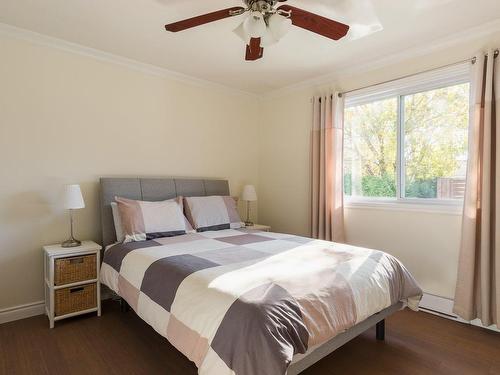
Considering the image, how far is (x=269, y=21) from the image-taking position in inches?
71.2

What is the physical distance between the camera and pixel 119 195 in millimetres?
2969

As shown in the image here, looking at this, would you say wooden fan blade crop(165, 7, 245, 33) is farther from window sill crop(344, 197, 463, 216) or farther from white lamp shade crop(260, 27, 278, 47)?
window sill crop(344, 197, 463, 216)

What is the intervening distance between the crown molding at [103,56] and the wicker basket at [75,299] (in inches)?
84.3

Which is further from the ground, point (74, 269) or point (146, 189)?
point (146, 189)

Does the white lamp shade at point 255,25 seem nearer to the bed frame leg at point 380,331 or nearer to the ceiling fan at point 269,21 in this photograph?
the ceiling fan at point 269,21

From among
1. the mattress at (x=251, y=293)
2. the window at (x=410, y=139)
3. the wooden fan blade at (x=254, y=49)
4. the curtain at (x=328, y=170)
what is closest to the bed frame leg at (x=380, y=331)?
the mattress at (x=251, y=293)

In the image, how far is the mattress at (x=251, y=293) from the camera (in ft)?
4.25

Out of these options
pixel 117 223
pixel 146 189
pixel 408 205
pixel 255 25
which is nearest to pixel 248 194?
pixel 146 189

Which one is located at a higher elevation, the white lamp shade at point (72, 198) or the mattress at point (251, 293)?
the white lamp shade at point (72, 198)

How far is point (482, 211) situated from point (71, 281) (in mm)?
3360

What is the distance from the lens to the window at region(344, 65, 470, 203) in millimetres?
2748

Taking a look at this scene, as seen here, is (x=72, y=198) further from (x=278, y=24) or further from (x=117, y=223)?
(x=278, y=24)

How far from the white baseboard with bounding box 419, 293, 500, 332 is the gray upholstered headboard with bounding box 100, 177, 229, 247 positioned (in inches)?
94.9

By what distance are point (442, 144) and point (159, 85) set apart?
9.73ft
